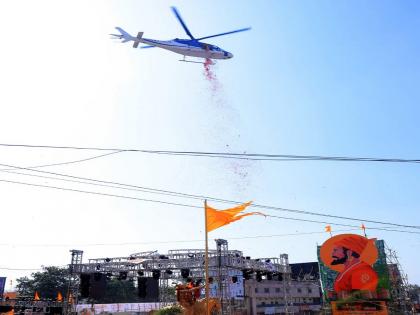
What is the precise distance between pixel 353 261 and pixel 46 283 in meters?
62.0

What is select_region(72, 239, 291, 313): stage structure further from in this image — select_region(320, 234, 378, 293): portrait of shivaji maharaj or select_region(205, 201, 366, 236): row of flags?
select_region(205, 201, 366, 236): row of flags

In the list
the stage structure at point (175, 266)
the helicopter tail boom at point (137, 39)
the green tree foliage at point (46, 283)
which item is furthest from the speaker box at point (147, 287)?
the green tree foliage at point (46, 283)

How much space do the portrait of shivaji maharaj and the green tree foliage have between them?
185 feet

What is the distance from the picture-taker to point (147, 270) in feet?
110

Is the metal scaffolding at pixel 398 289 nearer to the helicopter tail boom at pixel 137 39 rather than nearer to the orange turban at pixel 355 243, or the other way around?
the orange turban at pixel 355 243

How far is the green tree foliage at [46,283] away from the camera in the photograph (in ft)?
259

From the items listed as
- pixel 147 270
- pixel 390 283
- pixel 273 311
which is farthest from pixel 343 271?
pixel 273 311

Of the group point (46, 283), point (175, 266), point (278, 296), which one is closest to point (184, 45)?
point (175, 266)

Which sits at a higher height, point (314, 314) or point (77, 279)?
point (77, 279)

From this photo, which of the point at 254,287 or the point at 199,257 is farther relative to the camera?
the point at 254,287

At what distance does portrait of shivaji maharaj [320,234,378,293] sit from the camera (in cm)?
3838

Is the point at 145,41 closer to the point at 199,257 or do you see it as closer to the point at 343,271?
the point at 199,257

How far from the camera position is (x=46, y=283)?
7944cm

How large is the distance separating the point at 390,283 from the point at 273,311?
1054 inches
